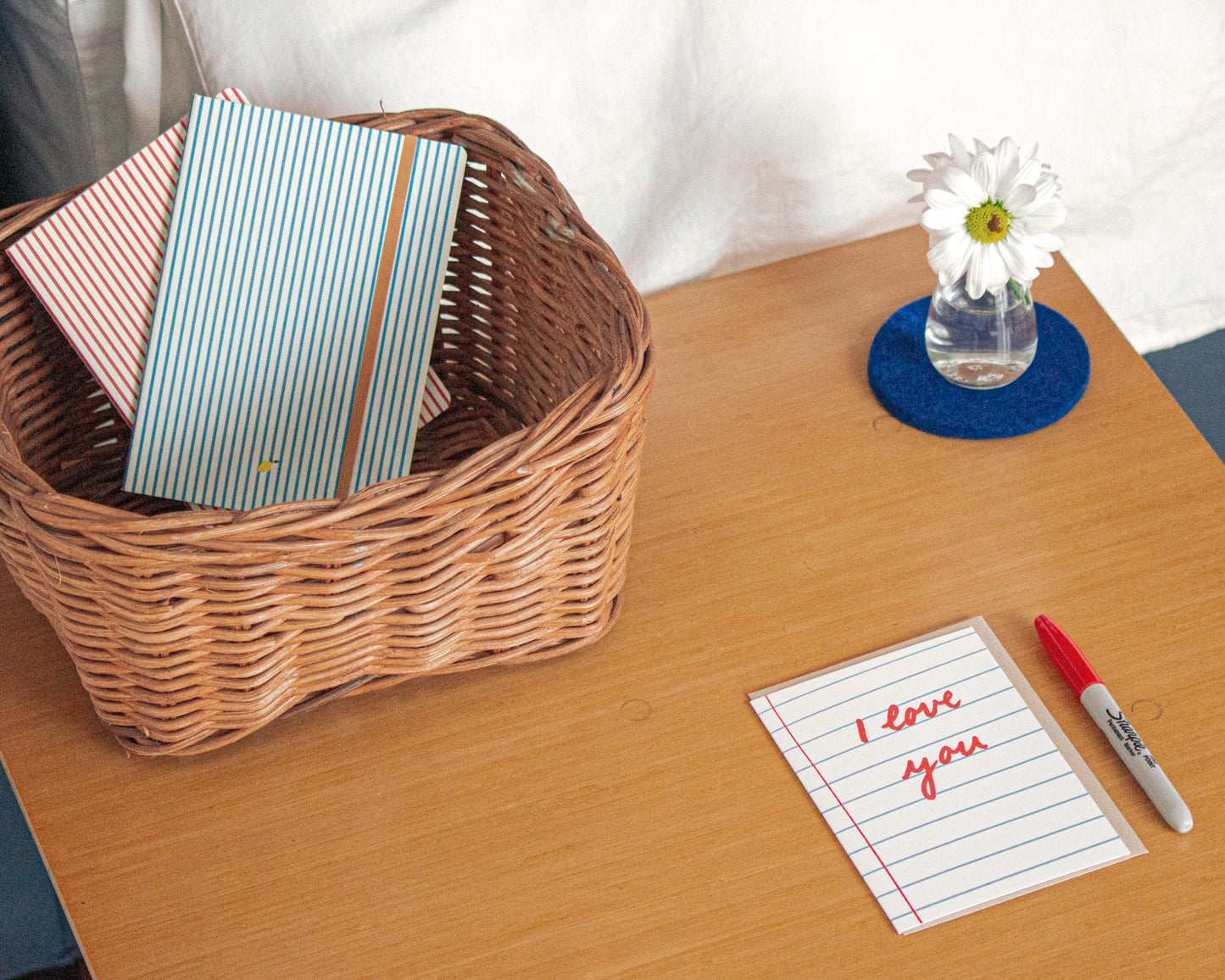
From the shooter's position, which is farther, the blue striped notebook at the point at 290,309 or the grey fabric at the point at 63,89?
the grey fabric at the point at 63,89

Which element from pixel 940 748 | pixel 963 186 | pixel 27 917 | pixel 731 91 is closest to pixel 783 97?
pixel 731 91

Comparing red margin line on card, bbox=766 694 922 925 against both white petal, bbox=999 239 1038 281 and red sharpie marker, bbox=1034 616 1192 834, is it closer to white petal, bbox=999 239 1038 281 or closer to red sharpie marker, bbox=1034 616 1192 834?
red sharpie marker, bbox=1034 616 1192 834

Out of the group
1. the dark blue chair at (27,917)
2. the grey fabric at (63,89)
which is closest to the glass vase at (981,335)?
the grey fabric at (63,89)

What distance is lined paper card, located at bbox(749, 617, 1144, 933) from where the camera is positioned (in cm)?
60

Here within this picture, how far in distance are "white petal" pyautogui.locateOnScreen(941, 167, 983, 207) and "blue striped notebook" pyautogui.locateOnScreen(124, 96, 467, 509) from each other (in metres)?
0.31

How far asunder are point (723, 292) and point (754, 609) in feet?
1.03

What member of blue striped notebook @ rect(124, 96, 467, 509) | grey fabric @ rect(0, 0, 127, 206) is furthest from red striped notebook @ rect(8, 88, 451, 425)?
grey fabric @ rect(0, 0, 127, 206)

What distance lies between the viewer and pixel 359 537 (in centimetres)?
54

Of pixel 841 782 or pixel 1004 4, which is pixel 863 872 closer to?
pixel 841 782

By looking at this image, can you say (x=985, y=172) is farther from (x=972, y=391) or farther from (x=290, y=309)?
(x=290, y=309)

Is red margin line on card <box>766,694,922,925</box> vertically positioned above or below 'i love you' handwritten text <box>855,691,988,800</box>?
below

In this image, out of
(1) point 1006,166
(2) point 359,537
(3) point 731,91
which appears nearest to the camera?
(2) point 359,537

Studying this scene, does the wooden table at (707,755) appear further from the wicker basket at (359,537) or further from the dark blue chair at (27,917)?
the dark blue chair at (27,917)

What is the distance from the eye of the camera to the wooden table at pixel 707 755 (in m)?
0.59
